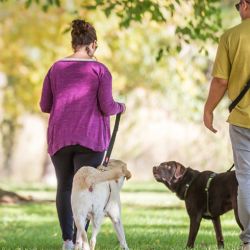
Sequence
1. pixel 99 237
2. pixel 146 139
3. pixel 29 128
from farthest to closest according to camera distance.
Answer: pixel 29 128, pixel 146 139, pixel 99 237

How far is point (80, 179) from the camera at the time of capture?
23.6ft

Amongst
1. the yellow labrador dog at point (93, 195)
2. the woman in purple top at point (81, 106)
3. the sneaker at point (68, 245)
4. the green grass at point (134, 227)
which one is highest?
the woman in purple top at point (81, 106)

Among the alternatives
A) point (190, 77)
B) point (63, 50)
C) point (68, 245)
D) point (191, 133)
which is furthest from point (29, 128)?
point (68, 245)

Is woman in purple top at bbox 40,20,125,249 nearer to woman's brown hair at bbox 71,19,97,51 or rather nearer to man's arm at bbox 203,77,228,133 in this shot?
woman's brown hair at bbox 71,19,97,51

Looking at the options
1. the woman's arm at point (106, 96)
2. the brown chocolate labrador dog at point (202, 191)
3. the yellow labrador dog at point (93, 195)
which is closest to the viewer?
the yellow labrador dog at point (93, 195)

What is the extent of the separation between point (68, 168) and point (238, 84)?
1788mm

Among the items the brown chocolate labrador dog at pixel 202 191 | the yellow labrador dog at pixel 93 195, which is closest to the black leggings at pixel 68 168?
the yellow labrador dog at pixel 93 195

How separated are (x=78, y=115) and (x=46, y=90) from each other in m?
0.46

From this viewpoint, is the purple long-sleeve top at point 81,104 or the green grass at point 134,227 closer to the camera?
the purple long-sleeve top at point 81,104

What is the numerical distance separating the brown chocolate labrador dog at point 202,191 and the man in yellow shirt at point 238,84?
1277 mm

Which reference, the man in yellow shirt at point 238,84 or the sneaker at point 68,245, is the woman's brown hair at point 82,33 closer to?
the man in yellow shirt at point 238,84

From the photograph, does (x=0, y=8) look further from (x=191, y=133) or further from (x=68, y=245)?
(x=68, y=245)

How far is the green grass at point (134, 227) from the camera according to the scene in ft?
29.8

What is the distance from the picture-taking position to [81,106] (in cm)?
753
